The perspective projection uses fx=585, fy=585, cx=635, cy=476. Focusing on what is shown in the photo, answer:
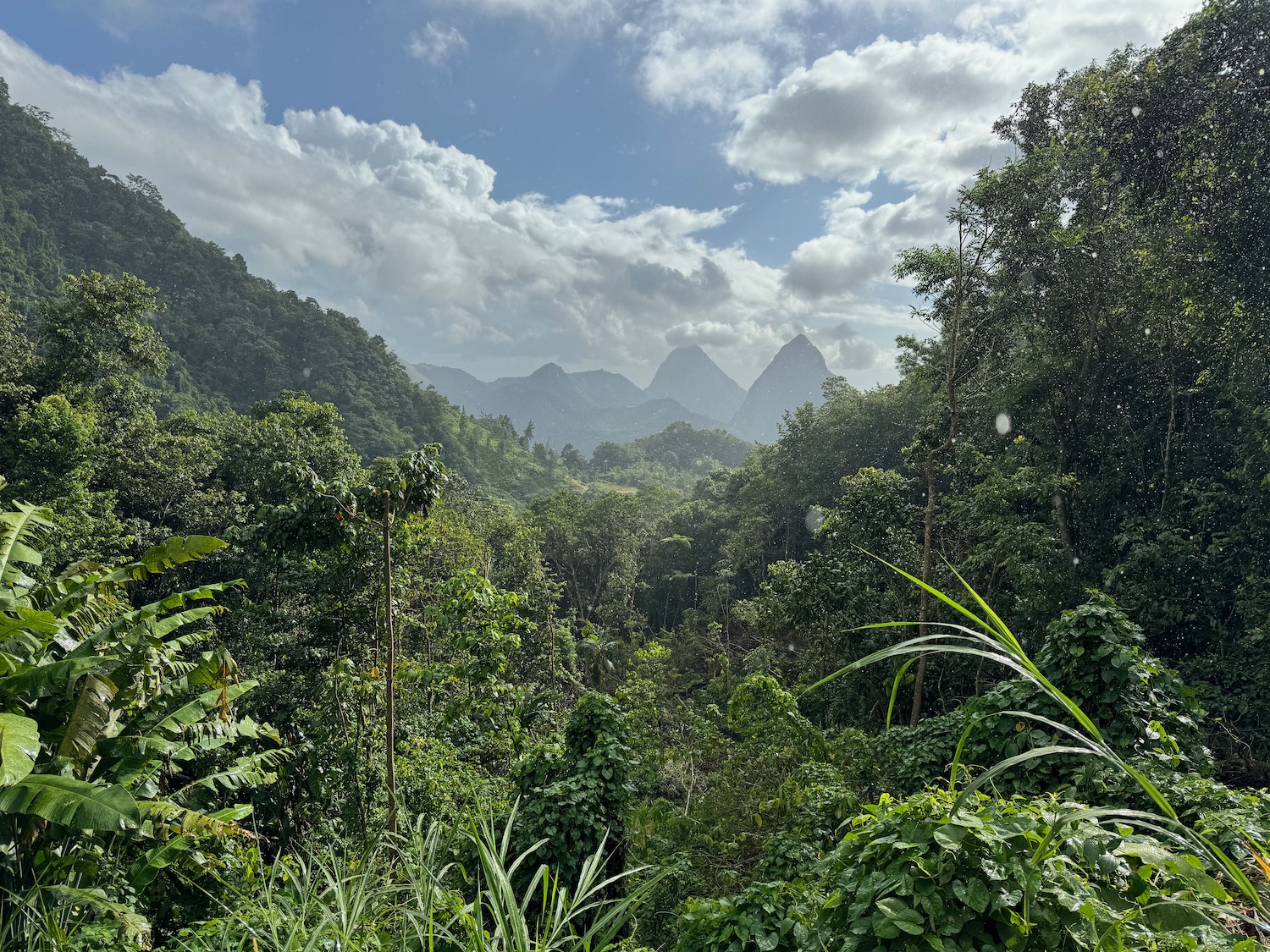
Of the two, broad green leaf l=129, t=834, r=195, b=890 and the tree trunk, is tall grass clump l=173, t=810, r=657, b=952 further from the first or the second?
the tree trunk

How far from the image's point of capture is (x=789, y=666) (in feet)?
44.0

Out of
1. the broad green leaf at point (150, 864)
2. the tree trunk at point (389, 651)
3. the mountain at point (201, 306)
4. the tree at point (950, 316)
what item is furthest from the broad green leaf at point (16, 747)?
the mountain at point (201, 306)

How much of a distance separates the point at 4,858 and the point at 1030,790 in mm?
4886

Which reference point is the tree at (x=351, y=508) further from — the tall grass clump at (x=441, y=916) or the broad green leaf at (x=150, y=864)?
Result: the tall grass clump at (x=441, y=916)

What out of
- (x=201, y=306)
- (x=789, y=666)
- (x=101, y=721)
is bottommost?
(x=789, y=666)

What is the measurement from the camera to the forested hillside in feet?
5.12

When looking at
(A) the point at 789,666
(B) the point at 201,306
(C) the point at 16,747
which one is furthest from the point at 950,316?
(B) the point at 201,306

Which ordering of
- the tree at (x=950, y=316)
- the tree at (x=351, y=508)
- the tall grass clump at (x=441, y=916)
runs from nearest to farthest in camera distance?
the tall grass clump at (x=441, y=916), the tree at (x=351, y=508), the tree at (x=950, y=316)

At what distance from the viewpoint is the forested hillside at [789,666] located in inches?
61.5

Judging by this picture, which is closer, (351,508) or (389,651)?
(389,651)

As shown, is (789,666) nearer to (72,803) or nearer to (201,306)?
(72,803)

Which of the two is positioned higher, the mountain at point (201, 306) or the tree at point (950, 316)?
the mountain at point (201, 306)

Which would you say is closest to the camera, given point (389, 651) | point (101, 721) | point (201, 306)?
point (101, 721)

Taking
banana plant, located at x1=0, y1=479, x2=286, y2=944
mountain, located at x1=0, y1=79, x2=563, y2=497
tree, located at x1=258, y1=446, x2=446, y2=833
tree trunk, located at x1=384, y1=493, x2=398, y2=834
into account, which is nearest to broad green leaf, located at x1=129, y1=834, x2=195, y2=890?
banana plant, located at x1=0, y1=479, x2=286, y2=944
